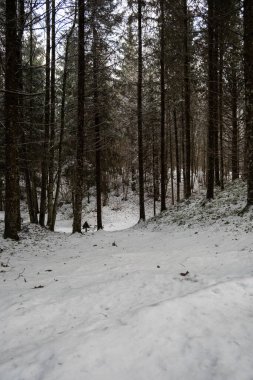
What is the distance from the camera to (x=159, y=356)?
3.17m

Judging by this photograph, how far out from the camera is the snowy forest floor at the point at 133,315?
306 centimetres

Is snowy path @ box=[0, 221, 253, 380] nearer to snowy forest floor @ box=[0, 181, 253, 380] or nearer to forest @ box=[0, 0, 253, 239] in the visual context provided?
snowy forest floor @ box=[0, 181, 253, 380]

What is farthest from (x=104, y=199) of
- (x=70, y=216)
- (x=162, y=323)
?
(x=162, y=323)

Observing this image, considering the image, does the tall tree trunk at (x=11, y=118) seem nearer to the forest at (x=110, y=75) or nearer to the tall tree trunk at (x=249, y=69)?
the forest at (x=110, y=75)

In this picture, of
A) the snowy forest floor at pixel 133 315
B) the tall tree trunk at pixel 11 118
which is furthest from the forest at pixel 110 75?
the snowy forest floor at pixel 133 315

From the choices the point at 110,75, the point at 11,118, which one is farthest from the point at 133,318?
the point at 110,75

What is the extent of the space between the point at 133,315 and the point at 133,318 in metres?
0.08

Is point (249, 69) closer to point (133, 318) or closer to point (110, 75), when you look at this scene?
point (133, 318)

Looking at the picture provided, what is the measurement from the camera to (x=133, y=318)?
395 centimetres

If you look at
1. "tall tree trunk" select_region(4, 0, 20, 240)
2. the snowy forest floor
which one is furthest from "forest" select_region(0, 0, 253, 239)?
the snowy forest floor

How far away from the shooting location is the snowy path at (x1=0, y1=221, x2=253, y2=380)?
3.05 metres

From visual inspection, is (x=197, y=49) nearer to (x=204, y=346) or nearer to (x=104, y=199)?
(x=204, y=346)

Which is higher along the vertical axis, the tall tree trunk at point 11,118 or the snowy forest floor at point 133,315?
the tall tree trunk at point 11,118

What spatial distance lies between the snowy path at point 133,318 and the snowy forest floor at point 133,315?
0.01 meters
